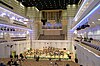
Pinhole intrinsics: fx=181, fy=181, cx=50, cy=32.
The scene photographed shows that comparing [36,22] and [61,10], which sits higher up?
[61,10]

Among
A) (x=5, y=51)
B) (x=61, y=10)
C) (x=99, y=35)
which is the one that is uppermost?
(x=61, y=10)

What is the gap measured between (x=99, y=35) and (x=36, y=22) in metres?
19.1

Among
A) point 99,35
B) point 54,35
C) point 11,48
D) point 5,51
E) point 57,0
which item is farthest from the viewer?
point 54,35

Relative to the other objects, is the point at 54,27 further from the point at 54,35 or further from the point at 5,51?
the point at 5,51

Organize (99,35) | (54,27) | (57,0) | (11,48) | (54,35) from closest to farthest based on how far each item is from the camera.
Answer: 1. (99,35)
2. (11,48)
3. (57,0)
4. (54,27)
5. (54,35)

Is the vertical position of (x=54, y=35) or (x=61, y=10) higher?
(x=61, y=10)

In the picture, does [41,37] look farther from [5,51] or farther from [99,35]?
[99,35]

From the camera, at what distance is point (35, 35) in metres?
28.4

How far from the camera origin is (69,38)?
27000mm

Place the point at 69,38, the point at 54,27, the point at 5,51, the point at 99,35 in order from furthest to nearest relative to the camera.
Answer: the point at 54,27 → the point at 69,38 → the point at 5,51 → the point at 99,35

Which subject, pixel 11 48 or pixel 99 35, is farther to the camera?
pixel 11 48

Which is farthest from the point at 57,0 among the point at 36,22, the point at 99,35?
the point at 99,35

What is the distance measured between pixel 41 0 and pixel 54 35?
9731mm

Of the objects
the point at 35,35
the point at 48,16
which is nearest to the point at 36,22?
the point at 35,35
